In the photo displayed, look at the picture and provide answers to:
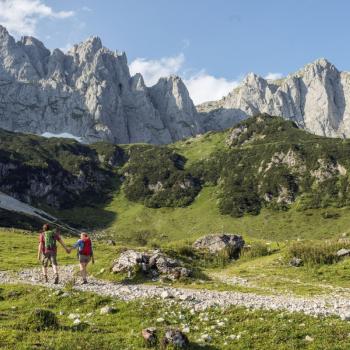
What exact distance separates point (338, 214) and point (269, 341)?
184301 millimetres

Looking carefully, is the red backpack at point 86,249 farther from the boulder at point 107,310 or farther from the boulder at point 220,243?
the boulder at point 220,243

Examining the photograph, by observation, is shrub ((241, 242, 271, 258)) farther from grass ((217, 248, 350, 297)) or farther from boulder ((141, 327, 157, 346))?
Answer: boulder ((141, 327, 157, 346))

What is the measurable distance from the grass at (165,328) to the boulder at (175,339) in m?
0.43

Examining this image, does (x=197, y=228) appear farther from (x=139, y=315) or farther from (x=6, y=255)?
(x=139, y=315)

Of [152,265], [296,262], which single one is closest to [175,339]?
[152,265]

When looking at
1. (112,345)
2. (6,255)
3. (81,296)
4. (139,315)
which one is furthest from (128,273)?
(6,255)

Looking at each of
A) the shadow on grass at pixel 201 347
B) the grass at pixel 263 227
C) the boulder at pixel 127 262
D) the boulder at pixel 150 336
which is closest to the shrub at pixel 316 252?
the boulder at pixel 127 262

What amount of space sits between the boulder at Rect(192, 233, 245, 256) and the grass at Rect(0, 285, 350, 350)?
2971 cm

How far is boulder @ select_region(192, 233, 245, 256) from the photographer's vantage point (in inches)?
1949

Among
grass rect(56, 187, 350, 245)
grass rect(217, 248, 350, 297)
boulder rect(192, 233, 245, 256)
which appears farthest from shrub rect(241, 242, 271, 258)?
grass rect(56, 187, 350, 245)

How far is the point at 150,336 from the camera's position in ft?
49.0

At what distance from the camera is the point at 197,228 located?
18875 cm

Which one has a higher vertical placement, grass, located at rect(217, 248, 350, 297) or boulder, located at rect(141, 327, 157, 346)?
boulder, located at rect(141, 327, 157, 346)

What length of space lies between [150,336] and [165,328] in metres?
0.78
